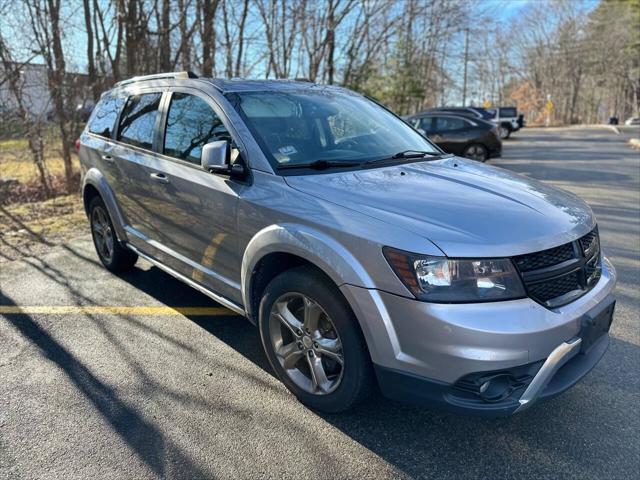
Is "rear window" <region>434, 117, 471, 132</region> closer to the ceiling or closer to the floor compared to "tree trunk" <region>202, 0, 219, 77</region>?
closer to the floor

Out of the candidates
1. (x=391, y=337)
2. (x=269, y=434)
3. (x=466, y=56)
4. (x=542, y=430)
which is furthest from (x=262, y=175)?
(x=466, y=56)

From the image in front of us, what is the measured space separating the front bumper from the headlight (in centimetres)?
4

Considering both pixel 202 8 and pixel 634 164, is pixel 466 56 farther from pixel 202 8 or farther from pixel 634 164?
pixel 202 8

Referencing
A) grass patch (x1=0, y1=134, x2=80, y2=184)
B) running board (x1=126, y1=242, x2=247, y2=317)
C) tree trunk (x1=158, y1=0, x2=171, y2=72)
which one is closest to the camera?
running board (x1=126, y1=242, x2=247, y2=317)

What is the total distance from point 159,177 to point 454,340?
2.62 m

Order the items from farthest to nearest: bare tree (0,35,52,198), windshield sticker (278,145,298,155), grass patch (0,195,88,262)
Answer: bare tree (0,35,52,198) < grass patch (0,195,88,262) < windshield sticker (278,145,298,155)

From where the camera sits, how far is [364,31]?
1880 centimetres

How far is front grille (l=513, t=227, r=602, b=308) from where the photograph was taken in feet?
7.52

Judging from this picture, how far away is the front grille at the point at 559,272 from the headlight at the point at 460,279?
0.08 metres

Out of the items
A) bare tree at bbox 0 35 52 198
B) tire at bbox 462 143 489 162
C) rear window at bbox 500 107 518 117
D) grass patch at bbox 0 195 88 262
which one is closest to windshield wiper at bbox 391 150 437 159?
grass patch at bbox 0 195 88 262

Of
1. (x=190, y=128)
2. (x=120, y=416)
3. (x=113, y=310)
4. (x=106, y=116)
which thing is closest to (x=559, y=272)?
(x=120, y=416)

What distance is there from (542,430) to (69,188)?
36.5 feet

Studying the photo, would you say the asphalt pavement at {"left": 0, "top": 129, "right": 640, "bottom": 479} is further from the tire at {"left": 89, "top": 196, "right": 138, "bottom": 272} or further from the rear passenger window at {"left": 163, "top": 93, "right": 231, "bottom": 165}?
the rear passenger window at {"left": 163, "top": 93, "right": 231, "bottom": 165}

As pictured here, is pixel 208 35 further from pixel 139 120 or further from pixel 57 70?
pixel 139 120
